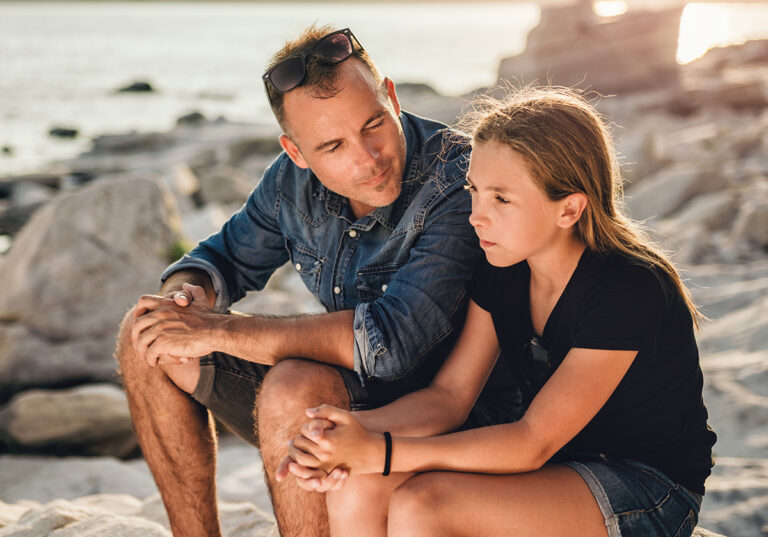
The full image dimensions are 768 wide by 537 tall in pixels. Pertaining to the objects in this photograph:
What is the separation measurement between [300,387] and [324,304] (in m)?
0.88

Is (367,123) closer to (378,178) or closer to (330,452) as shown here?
(378,178)

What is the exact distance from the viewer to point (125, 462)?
178 inches

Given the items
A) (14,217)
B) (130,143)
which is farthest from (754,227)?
(130,143)

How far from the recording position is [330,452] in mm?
1993

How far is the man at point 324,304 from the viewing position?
244cm

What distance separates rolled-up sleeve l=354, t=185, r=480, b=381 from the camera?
244 centimetres

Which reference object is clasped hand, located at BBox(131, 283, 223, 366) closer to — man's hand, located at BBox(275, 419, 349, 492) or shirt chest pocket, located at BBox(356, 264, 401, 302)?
shirt chest pocket, located at BBox(356, 264, 401, 302)

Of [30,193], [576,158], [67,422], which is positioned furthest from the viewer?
[30,193]

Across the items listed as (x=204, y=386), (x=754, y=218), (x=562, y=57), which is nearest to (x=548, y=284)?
(x=204, y=386)

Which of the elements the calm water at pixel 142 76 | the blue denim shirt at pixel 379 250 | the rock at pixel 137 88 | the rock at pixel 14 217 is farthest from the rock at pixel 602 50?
the rock at pixel 137 88

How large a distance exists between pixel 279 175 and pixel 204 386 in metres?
0.96

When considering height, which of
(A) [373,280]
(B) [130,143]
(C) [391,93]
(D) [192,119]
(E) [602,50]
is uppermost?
(D) [192,119]

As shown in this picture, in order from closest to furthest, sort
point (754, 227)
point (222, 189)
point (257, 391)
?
point (257, 391)
point (754, 227)
point (222, 189)

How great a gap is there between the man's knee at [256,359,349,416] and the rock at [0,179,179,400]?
3.19 m
